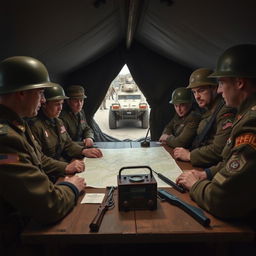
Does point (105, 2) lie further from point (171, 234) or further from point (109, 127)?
point (109, 127)

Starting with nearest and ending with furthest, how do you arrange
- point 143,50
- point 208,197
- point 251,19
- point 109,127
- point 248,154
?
point 248,154 < point 208,197 < point 251,19 < point 143,50 < point 109,127

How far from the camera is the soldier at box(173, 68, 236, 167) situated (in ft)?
5.44

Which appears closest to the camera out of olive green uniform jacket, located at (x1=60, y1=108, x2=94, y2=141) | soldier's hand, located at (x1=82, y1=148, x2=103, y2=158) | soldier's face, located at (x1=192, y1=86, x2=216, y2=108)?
soldier's hand, located at (x1=82, y1=148, x2=103, y2=158)

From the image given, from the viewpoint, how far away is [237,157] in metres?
0.96

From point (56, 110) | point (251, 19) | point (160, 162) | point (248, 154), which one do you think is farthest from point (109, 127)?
point (248, 154)

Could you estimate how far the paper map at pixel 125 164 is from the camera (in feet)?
4.87

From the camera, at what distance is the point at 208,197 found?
1.07 metres

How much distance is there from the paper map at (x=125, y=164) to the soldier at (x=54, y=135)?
0.51ft

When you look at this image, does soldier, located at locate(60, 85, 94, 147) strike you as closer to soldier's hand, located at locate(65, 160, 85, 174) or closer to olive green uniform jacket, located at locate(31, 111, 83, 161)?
olive green uniform jacket, located at locate(31, 111, 83, 161)

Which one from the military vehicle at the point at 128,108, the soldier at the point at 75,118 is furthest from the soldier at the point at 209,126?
the military vehicle at the point at 128,108

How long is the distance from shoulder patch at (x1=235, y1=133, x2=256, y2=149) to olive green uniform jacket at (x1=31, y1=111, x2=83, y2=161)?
1.33m

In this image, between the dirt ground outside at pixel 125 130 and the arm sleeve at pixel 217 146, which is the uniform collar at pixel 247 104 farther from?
the dirt ground outside at pixel 125 130

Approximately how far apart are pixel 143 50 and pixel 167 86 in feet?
2.40

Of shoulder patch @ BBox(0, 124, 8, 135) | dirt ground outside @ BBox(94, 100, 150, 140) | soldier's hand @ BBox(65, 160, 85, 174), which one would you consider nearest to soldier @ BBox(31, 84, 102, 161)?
soldier's hand @ BBox(65, 160, 85, 174)
